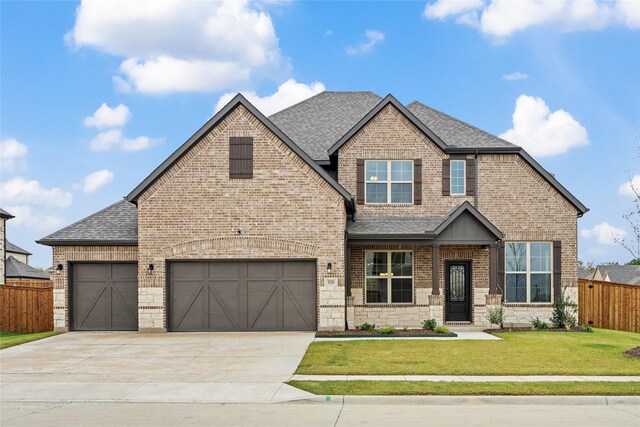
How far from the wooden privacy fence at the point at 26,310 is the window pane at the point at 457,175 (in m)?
15.9

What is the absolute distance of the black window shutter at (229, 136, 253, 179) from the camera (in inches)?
816

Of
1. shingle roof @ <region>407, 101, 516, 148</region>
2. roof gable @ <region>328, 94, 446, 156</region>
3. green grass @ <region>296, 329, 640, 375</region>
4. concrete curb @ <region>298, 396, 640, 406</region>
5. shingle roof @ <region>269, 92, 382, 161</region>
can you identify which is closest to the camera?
concrete curb @ <region>298, 396, 640, 406</region>

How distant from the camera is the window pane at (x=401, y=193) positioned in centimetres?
2348

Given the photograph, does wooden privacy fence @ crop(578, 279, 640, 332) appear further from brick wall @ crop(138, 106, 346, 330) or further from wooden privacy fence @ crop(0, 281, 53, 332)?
wooden privacy fence @ crop(0, 281, 53, 332)

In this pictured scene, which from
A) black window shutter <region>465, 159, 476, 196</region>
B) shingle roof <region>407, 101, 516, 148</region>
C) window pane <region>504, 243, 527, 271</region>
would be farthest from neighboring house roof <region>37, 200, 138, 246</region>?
window pane <region>504, 243, 527, 271</region>

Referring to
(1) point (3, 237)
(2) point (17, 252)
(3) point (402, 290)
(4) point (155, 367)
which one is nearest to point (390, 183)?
(3) point (402, 290)

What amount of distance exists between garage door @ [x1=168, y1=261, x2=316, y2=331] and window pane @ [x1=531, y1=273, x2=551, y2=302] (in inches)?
336

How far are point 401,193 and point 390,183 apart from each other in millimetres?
546

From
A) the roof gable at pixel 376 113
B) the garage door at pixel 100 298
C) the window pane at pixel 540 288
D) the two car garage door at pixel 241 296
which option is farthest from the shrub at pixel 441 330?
the garage door at pixel 100 298

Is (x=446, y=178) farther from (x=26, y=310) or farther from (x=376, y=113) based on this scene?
(x=26, y=310)

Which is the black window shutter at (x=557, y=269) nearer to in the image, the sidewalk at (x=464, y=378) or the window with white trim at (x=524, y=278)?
the window with white trim at (x=524, y=278)

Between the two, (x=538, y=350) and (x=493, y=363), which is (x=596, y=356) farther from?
(x=493, y=363)

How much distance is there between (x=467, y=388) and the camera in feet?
37.2

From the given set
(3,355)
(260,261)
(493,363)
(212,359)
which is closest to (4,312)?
(3,355)
